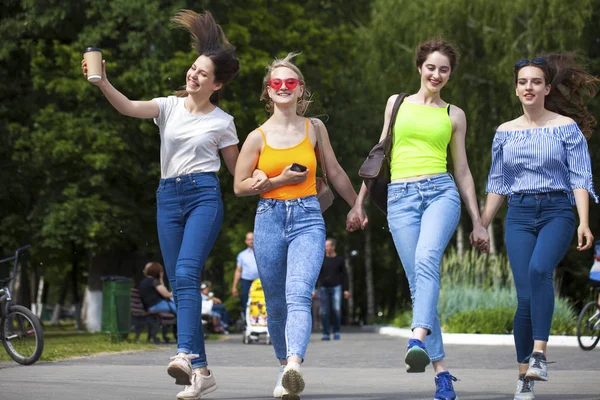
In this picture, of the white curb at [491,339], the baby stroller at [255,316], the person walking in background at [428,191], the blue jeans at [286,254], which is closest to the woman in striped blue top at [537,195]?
the person walking in background at [428,191]

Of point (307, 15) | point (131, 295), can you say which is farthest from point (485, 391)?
point (307, 15)

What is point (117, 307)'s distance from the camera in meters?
19.0

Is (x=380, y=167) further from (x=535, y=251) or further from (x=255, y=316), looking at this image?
(x=255, y=316)

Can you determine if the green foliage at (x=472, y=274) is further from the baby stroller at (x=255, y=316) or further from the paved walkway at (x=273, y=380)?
the paved walkway at (x=273, y=380)

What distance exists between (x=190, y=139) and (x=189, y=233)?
0.63 m

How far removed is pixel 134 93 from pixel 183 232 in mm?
22100

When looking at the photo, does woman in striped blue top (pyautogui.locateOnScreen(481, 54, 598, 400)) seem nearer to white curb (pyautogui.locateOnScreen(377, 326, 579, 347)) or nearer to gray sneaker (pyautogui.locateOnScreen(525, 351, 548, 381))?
gray sneaker (pyautogui.locateOnScreen(525, 351, 548, 381))

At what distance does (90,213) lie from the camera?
2866 cm

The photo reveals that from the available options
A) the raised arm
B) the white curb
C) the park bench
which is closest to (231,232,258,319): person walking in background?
the park bench

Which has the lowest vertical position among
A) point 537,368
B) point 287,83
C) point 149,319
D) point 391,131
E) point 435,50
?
point 537,368

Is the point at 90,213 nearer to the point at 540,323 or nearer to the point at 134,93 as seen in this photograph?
the point at 134,93

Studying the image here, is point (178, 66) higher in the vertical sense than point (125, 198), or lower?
higher

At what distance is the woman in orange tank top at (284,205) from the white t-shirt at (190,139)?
0.31 meters

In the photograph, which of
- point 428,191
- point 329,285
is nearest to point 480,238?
point 428,191
